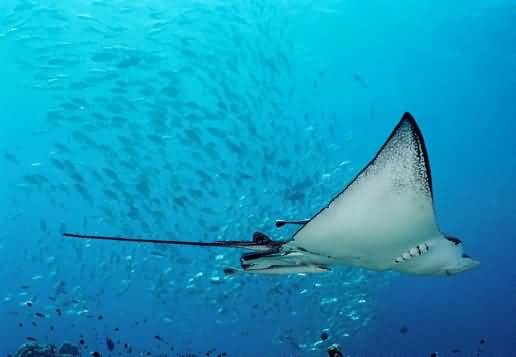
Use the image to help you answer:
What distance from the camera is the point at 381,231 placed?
8.07 feet

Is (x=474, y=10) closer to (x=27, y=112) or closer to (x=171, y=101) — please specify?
(x=171, y=101)

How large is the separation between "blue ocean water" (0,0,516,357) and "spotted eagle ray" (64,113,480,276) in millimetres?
8466

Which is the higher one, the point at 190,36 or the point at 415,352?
the point at 190,36

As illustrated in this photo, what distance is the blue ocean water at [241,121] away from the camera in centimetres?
1612

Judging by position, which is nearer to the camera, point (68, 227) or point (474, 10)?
point (474, 10)

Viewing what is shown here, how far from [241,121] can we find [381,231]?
1490cm

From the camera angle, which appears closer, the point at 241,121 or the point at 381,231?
the point at 381,231

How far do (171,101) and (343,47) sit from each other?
10945 mm

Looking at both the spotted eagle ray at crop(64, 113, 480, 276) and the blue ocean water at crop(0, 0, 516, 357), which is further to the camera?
the blue ocean water at crop(0, 0, 516, 357)

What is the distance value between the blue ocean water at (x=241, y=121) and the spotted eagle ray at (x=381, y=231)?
8466 millimetres

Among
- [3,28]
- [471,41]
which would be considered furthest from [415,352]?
[3,28]

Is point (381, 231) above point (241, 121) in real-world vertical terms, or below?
below

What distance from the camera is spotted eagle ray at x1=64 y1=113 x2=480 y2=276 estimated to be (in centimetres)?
210

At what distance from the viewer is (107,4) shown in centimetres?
1739
